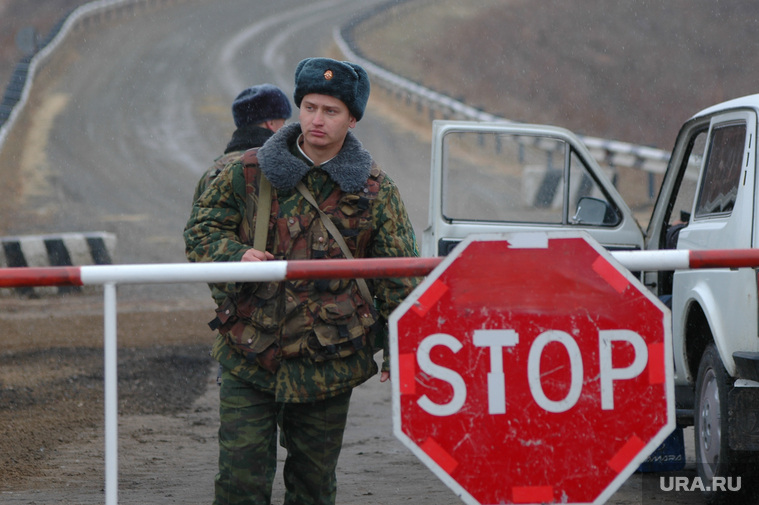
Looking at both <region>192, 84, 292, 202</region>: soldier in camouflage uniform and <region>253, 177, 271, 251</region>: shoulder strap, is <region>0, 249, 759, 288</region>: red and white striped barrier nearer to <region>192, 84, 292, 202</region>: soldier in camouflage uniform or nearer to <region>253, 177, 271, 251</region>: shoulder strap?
<region>253, 177, 271, 251</region>: shoulder strap

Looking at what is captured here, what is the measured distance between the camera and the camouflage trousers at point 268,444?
3.62 metres

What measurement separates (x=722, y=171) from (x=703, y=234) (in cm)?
33

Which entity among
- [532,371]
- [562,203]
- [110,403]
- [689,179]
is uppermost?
[689,179]

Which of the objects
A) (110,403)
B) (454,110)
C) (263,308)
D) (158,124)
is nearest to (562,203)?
(263,308)

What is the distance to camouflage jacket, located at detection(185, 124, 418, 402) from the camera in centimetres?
358

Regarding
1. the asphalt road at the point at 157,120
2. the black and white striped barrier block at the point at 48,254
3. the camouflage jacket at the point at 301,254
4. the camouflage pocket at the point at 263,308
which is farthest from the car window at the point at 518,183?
the black and white striped barrier block at the point at 48,254

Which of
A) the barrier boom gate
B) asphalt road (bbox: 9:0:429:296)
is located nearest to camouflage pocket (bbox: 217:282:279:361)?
the barrier boom gate

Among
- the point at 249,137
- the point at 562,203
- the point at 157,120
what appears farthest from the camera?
the point at 157,120

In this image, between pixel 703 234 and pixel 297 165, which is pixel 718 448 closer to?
pixel 703 234

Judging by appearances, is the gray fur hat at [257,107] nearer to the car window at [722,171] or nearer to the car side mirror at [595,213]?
the car side mirror at [595,213]

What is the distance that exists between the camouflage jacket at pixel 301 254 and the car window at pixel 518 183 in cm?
245

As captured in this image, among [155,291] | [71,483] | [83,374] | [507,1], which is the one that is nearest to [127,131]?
[155,291]

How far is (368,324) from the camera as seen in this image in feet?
12.0

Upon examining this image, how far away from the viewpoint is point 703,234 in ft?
17.8
